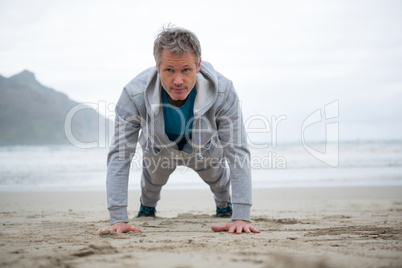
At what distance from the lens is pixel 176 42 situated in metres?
2.54

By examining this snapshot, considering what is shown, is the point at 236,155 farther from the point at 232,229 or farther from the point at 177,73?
the point at 177,73

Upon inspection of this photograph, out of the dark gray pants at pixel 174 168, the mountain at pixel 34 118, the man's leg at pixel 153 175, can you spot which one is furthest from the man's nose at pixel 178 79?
the mountain at pixel 34 118

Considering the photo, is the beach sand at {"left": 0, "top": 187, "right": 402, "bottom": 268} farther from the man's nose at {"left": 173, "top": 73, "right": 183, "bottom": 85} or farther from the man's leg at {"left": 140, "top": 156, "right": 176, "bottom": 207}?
the man's nose at {"left": 173, "top": 73, "right": 183, "bottom": 85}

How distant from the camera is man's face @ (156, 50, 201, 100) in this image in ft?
8.41

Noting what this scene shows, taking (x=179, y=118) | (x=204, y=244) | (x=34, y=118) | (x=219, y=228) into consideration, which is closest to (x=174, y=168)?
(x=179, y=118)

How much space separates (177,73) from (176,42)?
0.74 feet

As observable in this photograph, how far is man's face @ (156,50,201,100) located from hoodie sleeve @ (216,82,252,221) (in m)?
0.39

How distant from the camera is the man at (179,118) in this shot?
2.62 m

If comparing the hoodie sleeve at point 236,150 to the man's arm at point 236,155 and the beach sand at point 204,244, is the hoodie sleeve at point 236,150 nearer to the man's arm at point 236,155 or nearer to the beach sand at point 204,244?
the man's arm at point 236,155

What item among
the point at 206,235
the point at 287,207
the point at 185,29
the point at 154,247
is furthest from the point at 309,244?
the point at 287,207

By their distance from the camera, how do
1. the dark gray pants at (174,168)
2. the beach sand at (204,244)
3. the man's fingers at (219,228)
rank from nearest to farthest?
the beach sand at (204,244), the man's fingers at (219,228), the dark gray pants at (174,168)

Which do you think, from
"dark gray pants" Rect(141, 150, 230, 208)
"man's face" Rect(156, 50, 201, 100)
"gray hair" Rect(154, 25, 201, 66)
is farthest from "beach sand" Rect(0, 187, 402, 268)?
"gray hair" Rect(154, 25, 201, 66)

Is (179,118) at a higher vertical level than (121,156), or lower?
higher

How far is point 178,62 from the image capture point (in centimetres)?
257
